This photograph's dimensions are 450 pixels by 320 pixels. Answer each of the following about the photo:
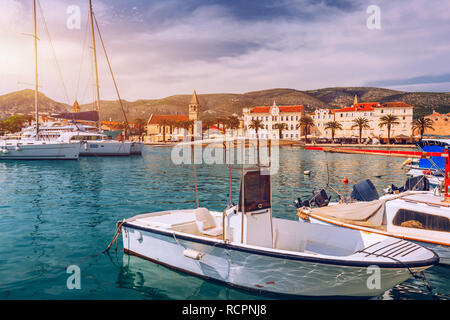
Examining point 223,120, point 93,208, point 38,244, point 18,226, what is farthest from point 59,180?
point 223,120

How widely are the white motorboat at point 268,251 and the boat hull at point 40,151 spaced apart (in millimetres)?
42134

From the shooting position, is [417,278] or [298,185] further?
[298,185]

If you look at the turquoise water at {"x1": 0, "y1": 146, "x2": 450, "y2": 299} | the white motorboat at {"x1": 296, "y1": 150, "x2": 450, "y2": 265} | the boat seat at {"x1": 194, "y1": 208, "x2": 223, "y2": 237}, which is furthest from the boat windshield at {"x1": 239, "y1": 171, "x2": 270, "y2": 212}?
the white motorboat at {"x1": 296, "y1": 150, "x2": 450, "y2": 265}

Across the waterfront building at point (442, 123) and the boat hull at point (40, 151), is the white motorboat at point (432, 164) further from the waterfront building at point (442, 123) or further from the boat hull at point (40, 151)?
the waterfront building at point (442, 123)

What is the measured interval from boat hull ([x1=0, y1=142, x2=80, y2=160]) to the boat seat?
4280 centimetres

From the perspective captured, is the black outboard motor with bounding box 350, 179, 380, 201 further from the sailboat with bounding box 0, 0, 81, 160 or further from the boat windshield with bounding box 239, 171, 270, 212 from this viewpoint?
the sailboat with bounding box 0, 0, 81, 160

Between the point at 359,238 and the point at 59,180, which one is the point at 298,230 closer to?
the point at 359,238

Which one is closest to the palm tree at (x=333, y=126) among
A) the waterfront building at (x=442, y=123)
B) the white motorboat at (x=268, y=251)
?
the waterfront building at (x=442, y=123)

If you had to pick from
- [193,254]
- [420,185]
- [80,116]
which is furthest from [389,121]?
[193,254]

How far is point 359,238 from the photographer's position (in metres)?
8.34

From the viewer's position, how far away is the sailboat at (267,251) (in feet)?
21.9

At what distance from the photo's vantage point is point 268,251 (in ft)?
22.6
